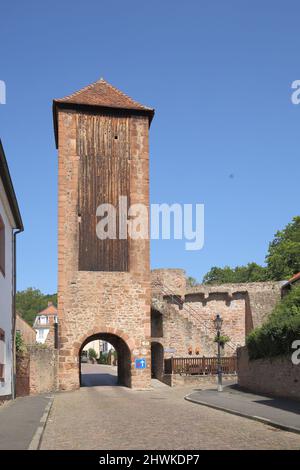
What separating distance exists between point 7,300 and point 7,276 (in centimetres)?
87

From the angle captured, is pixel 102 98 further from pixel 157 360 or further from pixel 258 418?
pixel 258 418

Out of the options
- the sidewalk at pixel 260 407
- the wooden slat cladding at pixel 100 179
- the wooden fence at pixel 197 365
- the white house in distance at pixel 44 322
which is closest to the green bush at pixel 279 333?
the sidewalk at pixel 260 407

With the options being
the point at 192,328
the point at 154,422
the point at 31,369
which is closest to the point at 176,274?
the point at 192,328

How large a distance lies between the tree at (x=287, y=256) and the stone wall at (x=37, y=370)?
90.9ft

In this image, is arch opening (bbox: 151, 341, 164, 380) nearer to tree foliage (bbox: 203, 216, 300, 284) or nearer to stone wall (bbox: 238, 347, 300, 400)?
stone wall (bbox: 238, 347, 300, 400)

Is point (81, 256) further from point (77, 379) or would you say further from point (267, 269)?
point (267, 269)

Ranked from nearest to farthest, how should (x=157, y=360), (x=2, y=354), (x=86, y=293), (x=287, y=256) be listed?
(x=2, y=354), (x=86, y=293), (x=157, y=360), (x=287, y=256)

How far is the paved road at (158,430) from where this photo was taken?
34.7 feet

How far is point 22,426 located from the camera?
13.5 meters

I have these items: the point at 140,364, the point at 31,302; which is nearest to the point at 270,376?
the point at 140,364

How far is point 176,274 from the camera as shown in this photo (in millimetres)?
47625

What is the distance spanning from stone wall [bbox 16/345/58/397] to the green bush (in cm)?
1018

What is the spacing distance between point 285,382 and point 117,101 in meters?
19.5

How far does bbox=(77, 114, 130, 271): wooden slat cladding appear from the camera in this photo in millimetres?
32344
